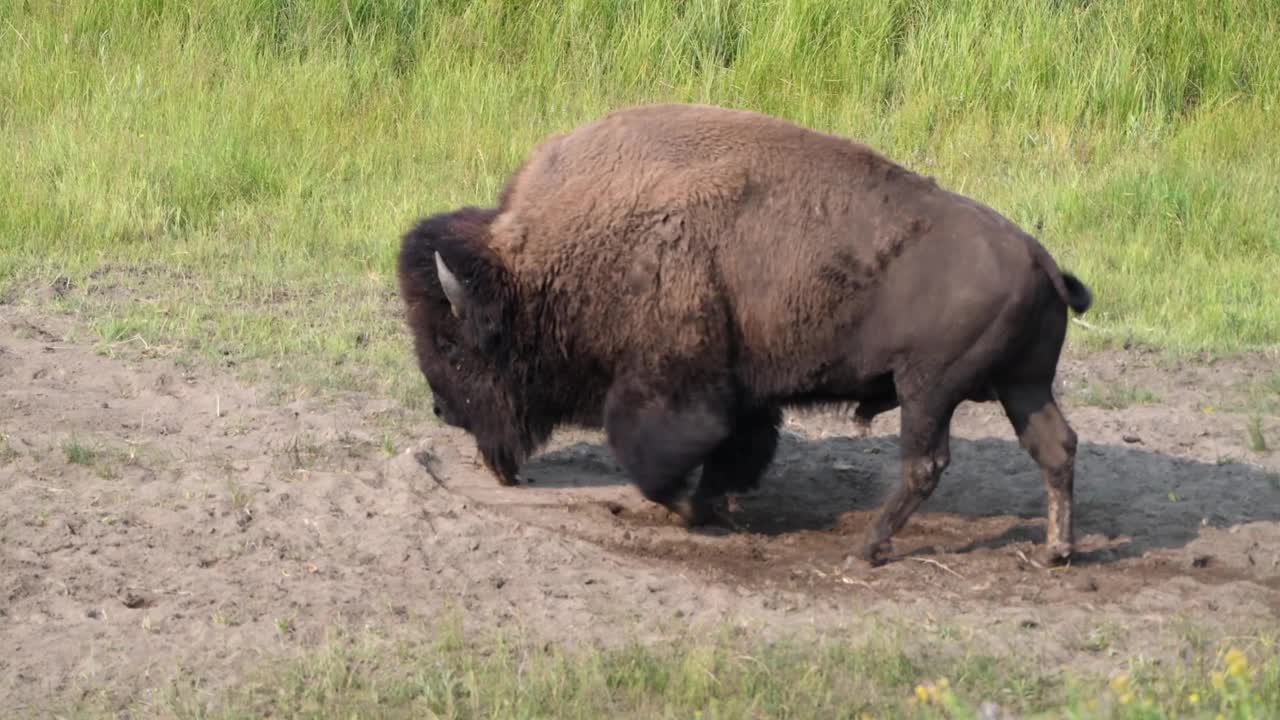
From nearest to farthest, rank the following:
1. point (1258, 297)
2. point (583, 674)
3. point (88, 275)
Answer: point (583, 674) < point (88, 275) < point (1258, 297)

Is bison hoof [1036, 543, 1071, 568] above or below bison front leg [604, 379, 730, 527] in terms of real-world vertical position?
below

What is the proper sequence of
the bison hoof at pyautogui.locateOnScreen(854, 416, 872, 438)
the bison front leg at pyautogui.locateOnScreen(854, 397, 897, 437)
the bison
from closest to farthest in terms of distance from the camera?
the bison
the bison front leg at pyautogui.locateOnScreen(854, 397, 897, 437)
the bison hoof at pyautogui.locateOnScreen(854, 416, 872, 438)

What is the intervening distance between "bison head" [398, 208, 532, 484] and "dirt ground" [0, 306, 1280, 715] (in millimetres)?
272

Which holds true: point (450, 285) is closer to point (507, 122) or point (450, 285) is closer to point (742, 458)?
point (742, 458)

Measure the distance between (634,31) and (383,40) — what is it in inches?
69.6

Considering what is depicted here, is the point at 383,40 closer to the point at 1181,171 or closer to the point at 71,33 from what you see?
the point at 71,33

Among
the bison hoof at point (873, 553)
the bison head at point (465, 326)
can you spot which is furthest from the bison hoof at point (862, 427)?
the bison head at point (465, 326)

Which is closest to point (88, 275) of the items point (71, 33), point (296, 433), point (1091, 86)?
point (296, 433)

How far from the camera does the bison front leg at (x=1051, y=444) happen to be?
5.92m

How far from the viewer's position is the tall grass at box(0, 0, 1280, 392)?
9047 millimetres

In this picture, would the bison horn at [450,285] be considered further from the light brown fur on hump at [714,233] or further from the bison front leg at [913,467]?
the bison front leg at [913,467]

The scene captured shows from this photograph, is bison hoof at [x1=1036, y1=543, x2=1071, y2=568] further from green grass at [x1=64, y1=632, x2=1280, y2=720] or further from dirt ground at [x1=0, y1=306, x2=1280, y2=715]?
green grass at [x1=64, y1=632, x2=1280, y2=720]

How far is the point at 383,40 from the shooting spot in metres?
11.8

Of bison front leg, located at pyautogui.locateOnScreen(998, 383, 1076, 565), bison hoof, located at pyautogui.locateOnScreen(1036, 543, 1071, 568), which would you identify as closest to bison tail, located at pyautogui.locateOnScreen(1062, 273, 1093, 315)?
bison front leg, located at pyautogui.locateOnScreen(998, 383, 1076, 565)
